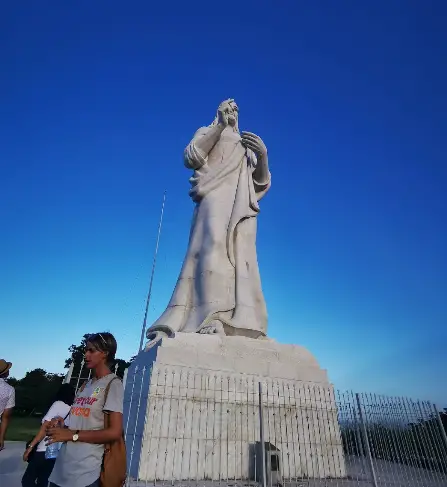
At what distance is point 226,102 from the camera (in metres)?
10.8

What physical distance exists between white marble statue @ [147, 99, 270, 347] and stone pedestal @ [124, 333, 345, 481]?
25.8 inches

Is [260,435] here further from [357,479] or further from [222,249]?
[222,249]

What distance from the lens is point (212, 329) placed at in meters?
7.38

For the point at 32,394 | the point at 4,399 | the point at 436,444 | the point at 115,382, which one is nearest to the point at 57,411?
the point at 4,399

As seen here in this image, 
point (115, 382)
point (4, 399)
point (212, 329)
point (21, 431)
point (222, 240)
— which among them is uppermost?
point (222, 240)

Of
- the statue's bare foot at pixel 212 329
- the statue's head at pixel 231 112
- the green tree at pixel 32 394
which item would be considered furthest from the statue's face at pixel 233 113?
the green tree at pixel 32 394

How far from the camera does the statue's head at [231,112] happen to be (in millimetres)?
10734

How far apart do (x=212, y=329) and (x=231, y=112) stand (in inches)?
262

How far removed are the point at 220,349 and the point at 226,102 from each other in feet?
23.6

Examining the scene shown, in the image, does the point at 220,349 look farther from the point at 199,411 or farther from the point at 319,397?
the point at 319,397

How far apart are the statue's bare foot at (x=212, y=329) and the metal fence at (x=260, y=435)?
879 mm

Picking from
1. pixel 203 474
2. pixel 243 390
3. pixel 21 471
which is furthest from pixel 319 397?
pixel 21 471

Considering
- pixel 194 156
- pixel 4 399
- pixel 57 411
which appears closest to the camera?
pixel 57 411

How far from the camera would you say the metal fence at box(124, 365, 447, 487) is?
5.90 m
